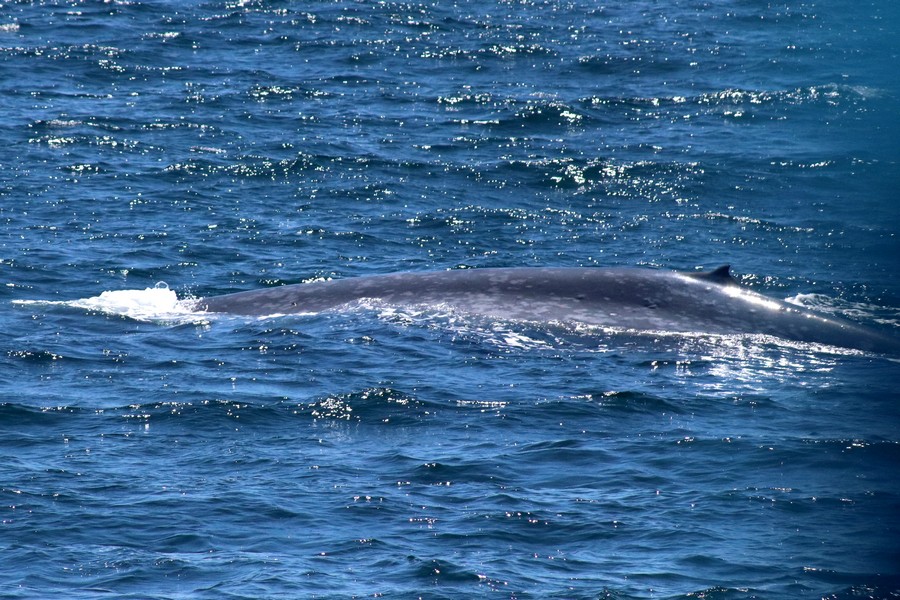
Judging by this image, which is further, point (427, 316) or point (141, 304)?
point (141, 304)

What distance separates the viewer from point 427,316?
17.8 meters

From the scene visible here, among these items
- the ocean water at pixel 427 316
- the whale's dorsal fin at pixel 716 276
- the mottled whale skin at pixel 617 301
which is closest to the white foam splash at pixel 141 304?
the ocean water at pixel 427 316

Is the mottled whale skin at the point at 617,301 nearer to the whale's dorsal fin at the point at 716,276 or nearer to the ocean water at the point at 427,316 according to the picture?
the whale's dorsal fin at the point at 716,276

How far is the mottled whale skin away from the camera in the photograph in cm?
1680

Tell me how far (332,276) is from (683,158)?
37.7 feet

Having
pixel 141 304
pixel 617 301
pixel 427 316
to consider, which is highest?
pixel 617 301

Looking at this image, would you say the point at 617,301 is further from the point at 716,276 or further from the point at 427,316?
the point at 427,316

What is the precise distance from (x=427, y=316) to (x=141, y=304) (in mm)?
4791

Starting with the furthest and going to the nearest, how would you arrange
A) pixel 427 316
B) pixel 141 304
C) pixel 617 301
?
pixel 141 304
pixel 427 316
pixel 617 301

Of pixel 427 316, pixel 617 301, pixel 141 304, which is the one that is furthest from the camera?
pixel 141 304

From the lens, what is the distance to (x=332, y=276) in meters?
22.5

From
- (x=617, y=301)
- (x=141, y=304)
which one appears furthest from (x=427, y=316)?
(x=141, y=304)

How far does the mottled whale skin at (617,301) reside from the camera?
16797mm

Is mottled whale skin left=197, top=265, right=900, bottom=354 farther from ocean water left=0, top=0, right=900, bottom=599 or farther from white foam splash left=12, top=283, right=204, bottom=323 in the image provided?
white foam splash left=12, top=283, right=204, bottom=323
